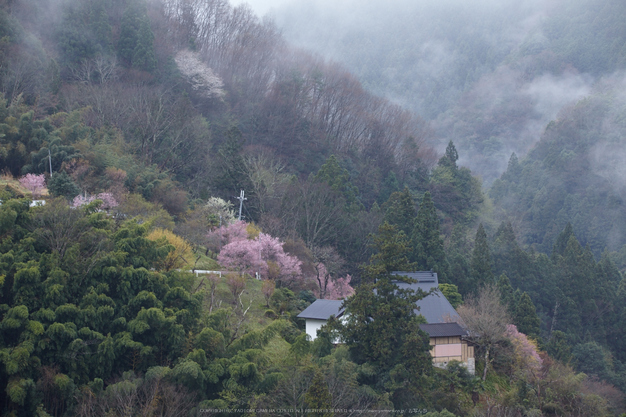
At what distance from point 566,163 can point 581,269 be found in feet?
112

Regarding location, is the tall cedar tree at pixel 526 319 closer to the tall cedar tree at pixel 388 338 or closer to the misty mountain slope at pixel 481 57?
the tall cedar tree at pixel 388 338

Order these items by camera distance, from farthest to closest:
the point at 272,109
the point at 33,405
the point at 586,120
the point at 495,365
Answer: the point at 586,120
the point at 272,109
the point at 495,365
the point at 33,405

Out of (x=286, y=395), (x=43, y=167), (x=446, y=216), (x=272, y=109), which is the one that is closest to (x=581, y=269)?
(x=446, y=216)

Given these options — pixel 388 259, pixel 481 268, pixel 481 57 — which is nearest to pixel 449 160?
pixel 481 268

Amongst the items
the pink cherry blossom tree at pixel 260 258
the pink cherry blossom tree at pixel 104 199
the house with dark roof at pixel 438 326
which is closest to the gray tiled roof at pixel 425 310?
the house with dark roof at pixel 438 326

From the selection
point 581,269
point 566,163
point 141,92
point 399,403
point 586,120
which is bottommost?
point 399,403

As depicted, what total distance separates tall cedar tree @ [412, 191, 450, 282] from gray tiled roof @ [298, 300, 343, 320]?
1075cm

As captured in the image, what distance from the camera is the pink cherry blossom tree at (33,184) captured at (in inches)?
1035

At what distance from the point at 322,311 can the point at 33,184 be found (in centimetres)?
1453

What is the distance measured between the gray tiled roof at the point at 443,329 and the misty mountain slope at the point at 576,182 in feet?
146

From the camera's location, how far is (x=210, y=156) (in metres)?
41.0

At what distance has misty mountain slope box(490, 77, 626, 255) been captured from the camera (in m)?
65.0

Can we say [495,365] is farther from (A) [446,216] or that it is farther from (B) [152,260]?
(A) [446,216]

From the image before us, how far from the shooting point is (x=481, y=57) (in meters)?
120
